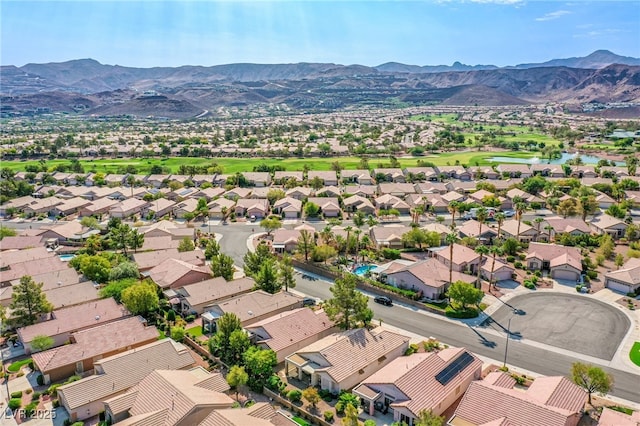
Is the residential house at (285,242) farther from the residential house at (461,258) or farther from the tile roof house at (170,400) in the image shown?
the tile roof house at (170,400)

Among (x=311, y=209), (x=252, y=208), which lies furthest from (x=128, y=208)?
(x=311, y=209)

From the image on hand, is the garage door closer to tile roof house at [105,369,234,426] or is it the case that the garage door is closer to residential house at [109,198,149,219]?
tile roof house at [105,369,234,426]

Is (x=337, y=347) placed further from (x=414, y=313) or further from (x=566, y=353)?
(x=566, y=353)

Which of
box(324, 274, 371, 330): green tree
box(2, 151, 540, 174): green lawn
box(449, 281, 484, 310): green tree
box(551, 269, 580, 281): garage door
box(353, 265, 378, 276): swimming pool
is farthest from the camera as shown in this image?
box(2, 151, 540, 174): green lawn

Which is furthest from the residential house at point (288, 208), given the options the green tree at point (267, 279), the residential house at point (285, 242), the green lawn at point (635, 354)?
the green lawn at point (635, 354)

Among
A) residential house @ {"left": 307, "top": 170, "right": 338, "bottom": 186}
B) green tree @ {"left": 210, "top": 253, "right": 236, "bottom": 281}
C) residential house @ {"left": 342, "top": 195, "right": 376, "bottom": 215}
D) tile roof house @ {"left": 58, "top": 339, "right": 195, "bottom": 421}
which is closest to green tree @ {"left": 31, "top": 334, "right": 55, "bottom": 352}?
tile roof house @ {"left": 58, "top": 339, "right": 195, "bottom": 421}

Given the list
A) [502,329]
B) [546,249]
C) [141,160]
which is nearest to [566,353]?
[502,329]
